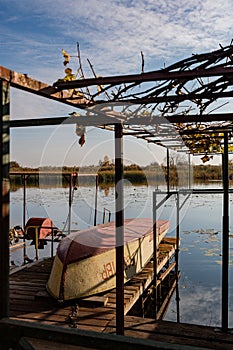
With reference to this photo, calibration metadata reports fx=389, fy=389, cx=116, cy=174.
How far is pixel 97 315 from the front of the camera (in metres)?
4.33

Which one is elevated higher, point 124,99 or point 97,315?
point 124,99

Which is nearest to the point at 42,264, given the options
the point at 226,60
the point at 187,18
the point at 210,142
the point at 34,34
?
the point at 210,142

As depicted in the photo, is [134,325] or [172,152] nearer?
[134,325]

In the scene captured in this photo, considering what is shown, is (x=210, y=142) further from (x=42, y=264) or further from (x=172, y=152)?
(x=42, y=264)

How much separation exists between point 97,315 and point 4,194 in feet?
9.27

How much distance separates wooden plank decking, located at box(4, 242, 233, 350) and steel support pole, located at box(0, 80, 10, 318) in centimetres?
132

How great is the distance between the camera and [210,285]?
8180 millimetres

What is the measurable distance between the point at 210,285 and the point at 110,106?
6.29 meters

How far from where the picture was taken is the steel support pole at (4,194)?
6.28 ft

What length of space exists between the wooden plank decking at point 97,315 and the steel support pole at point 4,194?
51.9 inches

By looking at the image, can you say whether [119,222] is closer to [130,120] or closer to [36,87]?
[130,120]

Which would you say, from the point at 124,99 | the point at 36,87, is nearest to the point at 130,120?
the point at 124,99

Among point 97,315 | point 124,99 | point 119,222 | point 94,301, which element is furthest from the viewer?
point 94,301

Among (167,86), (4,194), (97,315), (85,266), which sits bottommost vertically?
(97,315)
